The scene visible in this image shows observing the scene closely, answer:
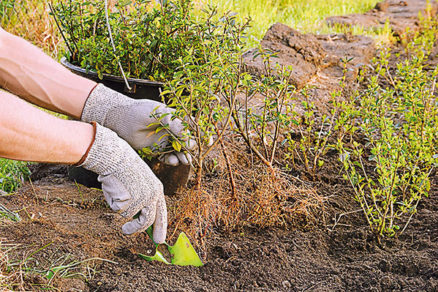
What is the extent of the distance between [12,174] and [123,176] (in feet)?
4.49

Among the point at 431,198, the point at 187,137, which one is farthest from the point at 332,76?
the point at 187,137

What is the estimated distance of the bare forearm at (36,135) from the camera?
161 centimetres

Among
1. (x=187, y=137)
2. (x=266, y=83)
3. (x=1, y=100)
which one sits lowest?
(x=187, y=137)

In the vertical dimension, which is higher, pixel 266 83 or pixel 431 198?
pixel 266 83

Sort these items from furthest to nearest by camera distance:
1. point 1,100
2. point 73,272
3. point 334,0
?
point 334,0 → point 73,272 → point 1,100

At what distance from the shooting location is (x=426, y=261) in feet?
6.54

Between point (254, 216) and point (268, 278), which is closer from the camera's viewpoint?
point (268, 278)

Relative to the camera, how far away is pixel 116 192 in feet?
A: 6.10

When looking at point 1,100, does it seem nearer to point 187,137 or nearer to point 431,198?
point 187,137

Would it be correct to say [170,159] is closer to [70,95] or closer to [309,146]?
[70,95]

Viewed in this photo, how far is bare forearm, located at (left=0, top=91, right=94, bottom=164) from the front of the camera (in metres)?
1.61

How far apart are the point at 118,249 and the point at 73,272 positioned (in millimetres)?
264

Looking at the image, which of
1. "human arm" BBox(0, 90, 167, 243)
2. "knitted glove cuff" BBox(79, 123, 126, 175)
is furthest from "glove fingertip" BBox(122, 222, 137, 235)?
"knitted glove cuff" BBox(79, 123, 126, 175)

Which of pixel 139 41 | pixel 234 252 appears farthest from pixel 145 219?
pixel 139 41
